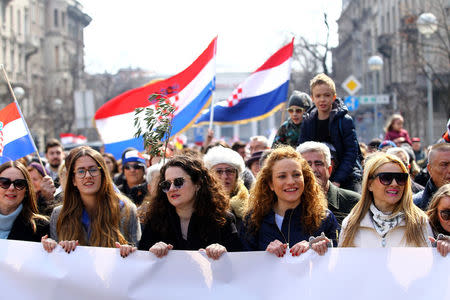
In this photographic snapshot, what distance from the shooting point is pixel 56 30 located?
232ft

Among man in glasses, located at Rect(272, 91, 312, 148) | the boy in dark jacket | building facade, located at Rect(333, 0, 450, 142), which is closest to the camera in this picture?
the boy in dark jacket

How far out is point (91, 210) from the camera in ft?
16.5

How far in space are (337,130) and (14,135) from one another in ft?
9.73

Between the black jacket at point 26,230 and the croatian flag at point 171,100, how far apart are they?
12.3 feet

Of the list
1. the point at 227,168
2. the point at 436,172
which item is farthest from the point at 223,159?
the point at 436,172

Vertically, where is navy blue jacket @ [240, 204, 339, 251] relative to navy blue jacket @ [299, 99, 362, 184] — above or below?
below

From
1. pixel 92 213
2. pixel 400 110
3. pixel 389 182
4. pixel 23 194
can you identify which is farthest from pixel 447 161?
pixel 400 110

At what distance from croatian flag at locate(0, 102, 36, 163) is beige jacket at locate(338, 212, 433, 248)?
324 cm

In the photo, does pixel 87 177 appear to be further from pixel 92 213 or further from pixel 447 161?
pixel 447 161

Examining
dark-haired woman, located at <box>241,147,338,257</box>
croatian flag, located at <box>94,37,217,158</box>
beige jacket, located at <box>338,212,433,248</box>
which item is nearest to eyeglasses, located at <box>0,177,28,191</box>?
dark-haired woman, located at <box>241,147,338,257</box>

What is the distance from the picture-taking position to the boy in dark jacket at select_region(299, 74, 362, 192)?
253 inches

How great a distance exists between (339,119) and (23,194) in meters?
2.97

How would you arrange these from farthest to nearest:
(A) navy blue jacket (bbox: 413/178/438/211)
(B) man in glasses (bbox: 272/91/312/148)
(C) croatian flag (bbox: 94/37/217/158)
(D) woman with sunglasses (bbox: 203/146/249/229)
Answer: (C) croatian flag (bbox: 94/37/217/158)
(B) man in glasses (bbox: 272/91/312/148)
(D) woman with sunglasses (bbox: 203/146/249/229)
(A) navy blue jacket (bbox: 413/178/438/211)

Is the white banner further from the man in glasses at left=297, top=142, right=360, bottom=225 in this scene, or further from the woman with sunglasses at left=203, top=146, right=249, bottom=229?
the woman with sunglasses at left=203, top=146, right=249, bottom=229
